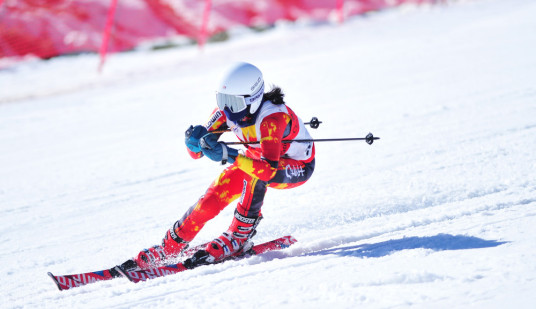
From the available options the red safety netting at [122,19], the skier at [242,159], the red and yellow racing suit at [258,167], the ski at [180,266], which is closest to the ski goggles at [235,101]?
the skier at [242,159]

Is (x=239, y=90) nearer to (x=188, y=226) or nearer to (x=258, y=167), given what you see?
(x=258, y=167)

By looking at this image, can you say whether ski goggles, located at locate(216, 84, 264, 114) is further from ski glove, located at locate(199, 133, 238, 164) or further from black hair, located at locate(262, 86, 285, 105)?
ski glove, located at locate(199, 133, 238, 164)

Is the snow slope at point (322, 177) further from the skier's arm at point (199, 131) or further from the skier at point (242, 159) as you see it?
the skier's arm at point (199, 131)

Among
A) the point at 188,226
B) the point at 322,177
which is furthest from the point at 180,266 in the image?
the point at 322,177

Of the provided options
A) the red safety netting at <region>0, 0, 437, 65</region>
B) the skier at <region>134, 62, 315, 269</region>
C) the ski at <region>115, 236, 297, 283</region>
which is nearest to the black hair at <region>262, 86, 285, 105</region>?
the skier at <region>134, 62, 315, 269</region>

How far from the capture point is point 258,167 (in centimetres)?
359

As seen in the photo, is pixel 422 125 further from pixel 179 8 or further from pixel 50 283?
pixel 179 8

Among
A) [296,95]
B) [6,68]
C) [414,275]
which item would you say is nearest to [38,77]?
[6,68]

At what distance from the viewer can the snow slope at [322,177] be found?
325cm

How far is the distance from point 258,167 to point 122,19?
28.8ft

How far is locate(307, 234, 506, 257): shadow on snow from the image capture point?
345cm

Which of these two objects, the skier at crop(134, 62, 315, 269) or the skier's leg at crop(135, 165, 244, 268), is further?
the skier's leg at crop(135, 165, 244, 268)

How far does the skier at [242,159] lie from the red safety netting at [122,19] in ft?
26.0

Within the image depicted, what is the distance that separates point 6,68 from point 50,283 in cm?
835
